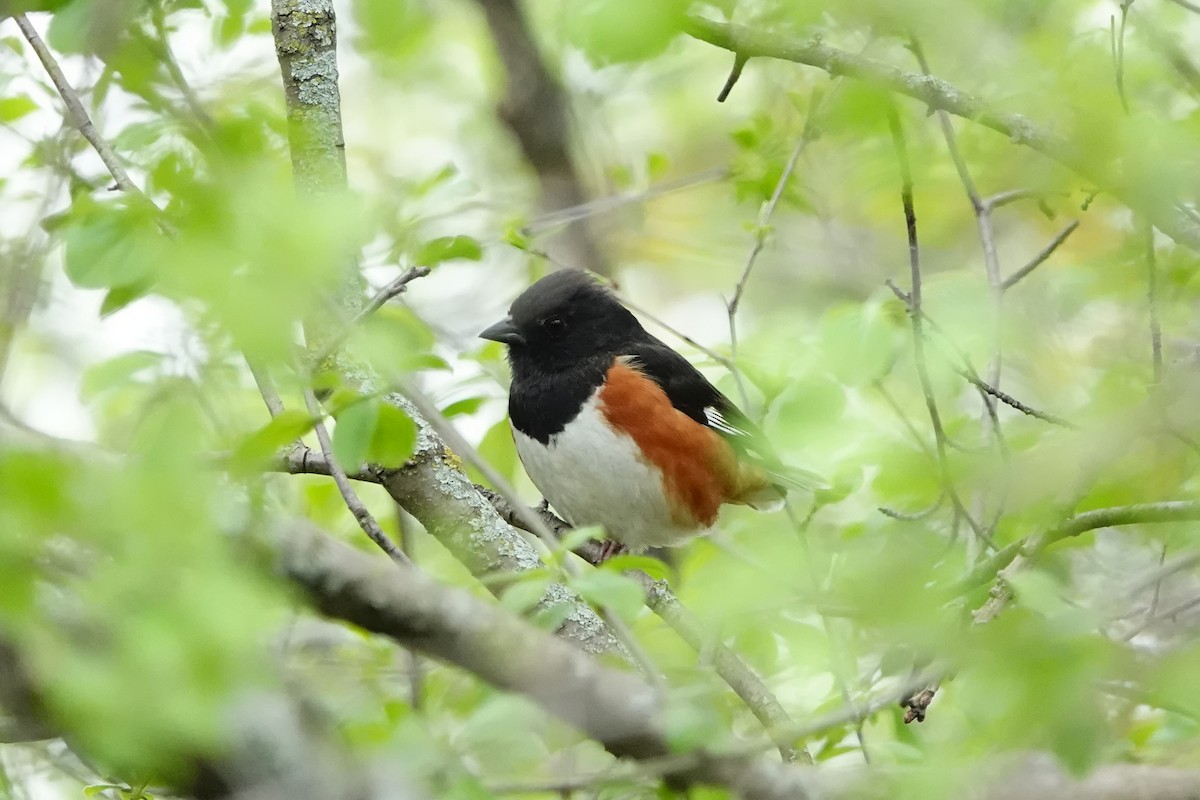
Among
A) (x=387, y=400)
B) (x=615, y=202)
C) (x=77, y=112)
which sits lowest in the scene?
(x=387, y=400)

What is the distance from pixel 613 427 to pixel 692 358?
1.84 feet

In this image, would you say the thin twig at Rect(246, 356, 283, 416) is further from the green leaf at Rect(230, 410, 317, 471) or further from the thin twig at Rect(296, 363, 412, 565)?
the green leaf at Rect(230, 410, 317, 471)

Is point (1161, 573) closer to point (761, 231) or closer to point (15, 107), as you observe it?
point (761, 231)

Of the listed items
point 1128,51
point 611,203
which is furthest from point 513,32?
point 1128,51

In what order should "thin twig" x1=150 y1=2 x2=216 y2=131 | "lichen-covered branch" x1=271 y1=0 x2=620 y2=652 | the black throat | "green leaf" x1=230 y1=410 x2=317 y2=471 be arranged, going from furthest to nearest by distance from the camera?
the black throat → "lichen-covered branch" x1=271 y1=0 x2=620 y2=652 → "thin twig" x1=150 y1=2 x2=216 y2=131 → "green leaf" x1=230 y1=410 x2=317 y2=471

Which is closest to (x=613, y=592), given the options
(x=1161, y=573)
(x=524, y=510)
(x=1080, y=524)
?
(x=524, y=510)

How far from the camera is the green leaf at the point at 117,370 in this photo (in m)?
1.78

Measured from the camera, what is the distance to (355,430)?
1.46 meters

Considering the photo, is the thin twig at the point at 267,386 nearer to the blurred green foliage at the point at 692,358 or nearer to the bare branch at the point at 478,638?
the blurred green foliage at the point at 692,358

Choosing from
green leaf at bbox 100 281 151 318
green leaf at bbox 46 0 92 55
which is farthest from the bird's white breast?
green leaf at bbox 46 0 92 55

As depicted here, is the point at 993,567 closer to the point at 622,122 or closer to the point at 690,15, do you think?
the point at 690,15

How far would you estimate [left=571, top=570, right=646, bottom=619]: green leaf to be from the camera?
122 cm

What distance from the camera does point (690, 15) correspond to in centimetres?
210

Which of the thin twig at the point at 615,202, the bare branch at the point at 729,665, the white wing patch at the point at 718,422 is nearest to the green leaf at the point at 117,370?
the bare branch at the point at 729,665
